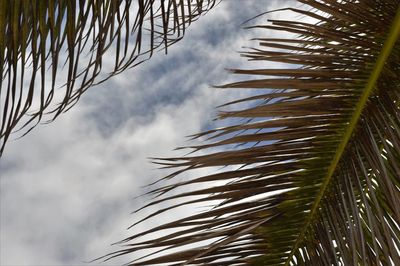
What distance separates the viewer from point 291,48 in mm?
1501

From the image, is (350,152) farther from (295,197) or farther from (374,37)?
(374,37)

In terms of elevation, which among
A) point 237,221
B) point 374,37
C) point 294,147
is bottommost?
point 237,221

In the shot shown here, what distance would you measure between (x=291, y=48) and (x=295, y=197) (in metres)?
0.33

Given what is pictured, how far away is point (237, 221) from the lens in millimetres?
1425

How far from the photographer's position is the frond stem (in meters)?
1.45

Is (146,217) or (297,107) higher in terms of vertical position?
(297,107)

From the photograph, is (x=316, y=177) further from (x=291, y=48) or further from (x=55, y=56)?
(x=55, y=56)

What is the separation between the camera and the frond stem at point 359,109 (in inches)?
57.0

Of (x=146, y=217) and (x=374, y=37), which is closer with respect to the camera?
(x=146, y=217)

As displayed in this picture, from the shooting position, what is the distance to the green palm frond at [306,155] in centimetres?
142

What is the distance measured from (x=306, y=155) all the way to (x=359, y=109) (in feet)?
0.50

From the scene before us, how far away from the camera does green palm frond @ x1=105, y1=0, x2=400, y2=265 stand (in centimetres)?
142

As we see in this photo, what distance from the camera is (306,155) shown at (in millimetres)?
1455

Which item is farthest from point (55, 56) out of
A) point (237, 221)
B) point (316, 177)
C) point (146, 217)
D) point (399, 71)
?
point (399, 71)
